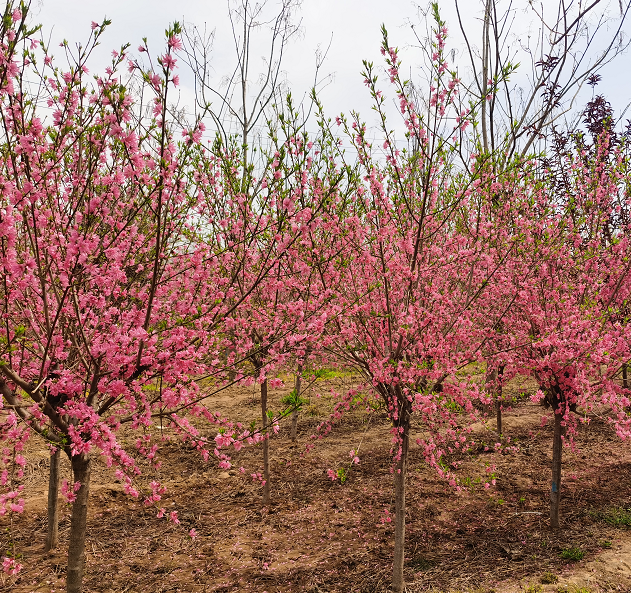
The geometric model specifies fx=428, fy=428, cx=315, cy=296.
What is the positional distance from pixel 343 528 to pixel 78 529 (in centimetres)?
383

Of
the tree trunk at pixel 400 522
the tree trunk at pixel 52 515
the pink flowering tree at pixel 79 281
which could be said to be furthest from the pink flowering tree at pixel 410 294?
the tree trunk at pixel 52 515

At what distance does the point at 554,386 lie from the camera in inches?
241

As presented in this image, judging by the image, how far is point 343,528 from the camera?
253 inches

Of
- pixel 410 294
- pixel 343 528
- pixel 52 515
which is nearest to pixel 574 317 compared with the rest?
pixel 410 294

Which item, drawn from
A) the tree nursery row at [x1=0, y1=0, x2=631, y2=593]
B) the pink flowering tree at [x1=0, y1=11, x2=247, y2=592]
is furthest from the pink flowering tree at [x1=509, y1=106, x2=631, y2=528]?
the pink flowering tree at [x1=0, y1=11, x2=247, y2=592]

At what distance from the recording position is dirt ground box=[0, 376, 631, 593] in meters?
5.17

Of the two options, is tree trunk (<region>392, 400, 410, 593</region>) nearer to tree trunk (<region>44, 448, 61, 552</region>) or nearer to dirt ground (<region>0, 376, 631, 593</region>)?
dirt ground (<region>0, 376, 631, 593</region>)

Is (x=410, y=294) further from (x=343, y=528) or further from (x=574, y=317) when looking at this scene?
(x=343, y=528)

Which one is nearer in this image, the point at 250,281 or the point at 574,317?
the point at 574,317

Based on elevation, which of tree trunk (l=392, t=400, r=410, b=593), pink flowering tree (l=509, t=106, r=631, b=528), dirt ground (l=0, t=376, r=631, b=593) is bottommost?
dirt ground (l=0, t=376, r=631, b=593)

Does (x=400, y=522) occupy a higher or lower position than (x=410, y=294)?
lower

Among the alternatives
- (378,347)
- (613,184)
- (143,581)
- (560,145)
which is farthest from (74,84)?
(560,145)

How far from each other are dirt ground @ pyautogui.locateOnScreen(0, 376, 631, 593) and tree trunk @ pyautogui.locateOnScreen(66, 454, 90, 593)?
154cm

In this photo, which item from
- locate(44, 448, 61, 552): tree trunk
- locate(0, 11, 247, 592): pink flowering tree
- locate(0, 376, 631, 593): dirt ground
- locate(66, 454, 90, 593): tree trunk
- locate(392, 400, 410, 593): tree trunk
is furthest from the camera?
locate(44, 448, 61, 552): tree trunk
